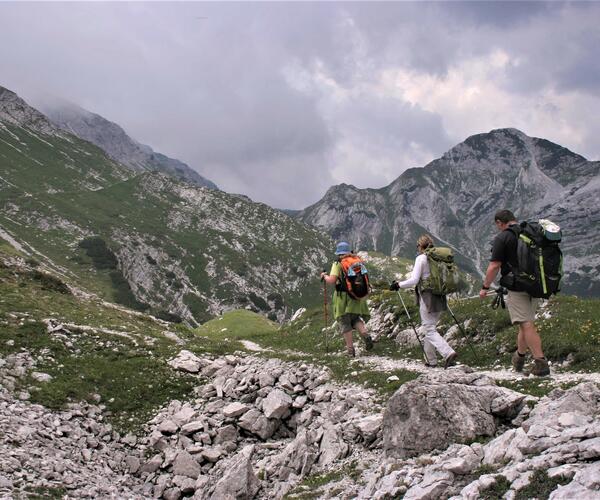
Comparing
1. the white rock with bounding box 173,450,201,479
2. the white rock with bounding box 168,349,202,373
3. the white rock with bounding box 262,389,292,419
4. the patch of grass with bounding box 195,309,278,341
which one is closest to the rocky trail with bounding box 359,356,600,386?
the white rock with bounding box 262,389,292,419

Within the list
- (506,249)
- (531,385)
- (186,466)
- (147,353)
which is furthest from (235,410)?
(506,249)

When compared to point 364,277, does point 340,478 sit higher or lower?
lower

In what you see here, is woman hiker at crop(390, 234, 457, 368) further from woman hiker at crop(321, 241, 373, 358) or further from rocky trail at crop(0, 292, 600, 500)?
woman hiker at crop(321, 241, 373, 358)

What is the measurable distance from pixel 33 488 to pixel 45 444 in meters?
2.44

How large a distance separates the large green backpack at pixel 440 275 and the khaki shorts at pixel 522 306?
250 centimetres

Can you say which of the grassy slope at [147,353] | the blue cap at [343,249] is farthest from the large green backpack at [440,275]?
the blue cap at [343,249]

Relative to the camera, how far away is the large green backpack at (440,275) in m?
14.2

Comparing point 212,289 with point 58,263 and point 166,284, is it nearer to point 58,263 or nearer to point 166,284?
point 166,284

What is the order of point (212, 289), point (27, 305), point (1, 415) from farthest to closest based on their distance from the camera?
point (212, 289), point (27, 305), point (1, 415)

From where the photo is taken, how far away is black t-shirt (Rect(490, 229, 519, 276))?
11.5 m

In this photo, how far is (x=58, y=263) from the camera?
448ft

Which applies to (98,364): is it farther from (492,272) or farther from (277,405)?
(492,272)

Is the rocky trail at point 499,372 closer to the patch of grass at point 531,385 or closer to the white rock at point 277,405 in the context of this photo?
the patch of grass at point 531,385

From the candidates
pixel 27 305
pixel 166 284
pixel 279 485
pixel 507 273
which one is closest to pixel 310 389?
pixel 279 485
